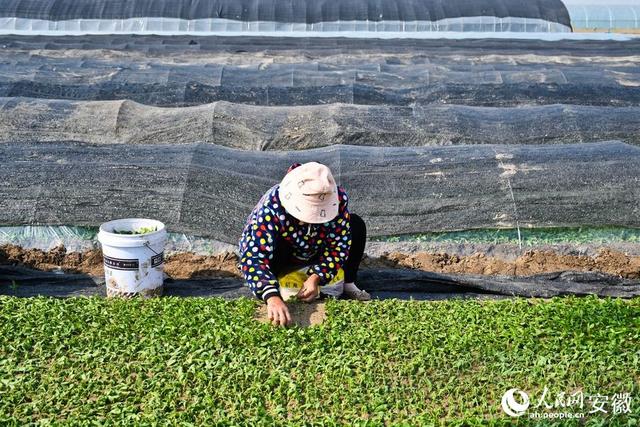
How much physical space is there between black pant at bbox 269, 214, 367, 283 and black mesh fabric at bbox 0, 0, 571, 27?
12.7 meters

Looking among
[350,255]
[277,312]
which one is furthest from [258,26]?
[277,312]

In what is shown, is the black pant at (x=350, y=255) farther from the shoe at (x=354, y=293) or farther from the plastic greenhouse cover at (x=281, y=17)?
the plastic greenhouse cover at (x=281, y=17)

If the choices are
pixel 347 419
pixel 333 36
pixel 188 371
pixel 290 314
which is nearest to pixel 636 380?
pixel 347 419

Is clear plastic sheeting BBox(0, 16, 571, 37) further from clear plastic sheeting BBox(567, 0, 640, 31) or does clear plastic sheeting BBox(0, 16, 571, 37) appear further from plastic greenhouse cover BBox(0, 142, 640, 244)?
plastic greenhouse cover BBox(0, 142, 640, 244)

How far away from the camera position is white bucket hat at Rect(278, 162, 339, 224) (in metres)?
4.82

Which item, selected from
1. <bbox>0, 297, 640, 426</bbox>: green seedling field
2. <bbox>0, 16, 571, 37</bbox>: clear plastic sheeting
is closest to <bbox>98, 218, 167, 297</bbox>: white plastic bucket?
<bbox>0, 297, 640, 426</bbox>: green seedling field

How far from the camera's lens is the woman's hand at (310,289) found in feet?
17.0

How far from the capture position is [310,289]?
203 inches

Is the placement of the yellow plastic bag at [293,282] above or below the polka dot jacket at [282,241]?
below

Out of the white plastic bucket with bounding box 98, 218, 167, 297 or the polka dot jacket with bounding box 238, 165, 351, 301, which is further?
the white plastic bucket with bounding box 98, 218, 167, 297

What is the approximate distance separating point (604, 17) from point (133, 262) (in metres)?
18.1

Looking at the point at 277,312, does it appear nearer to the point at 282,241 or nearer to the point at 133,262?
the point at 282,241

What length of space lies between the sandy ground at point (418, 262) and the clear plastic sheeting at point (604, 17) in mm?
14785

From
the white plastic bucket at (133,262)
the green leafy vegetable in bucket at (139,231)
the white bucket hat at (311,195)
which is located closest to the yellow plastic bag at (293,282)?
the white bucket hat at (311,195)
